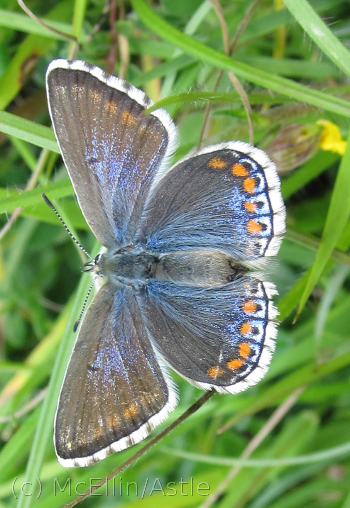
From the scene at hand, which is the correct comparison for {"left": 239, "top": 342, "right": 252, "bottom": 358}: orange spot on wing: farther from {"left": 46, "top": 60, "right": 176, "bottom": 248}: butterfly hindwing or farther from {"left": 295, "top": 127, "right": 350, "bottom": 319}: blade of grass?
{"left": 46, "top": 60, "right": 176, "bottom": 248}: butterfly hindwing

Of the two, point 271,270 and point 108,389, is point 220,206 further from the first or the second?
point 108,389

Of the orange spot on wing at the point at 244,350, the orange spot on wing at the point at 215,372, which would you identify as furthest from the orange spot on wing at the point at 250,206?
the orange spot on wing at the point at 215,372

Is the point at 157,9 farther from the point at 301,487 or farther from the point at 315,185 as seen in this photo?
the point at 301,487

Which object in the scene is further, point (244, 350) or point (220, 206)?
point (220, 206)

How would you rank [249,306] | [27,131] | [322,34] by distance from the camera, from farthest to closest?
[27,131] < [249,306] < [322,34]

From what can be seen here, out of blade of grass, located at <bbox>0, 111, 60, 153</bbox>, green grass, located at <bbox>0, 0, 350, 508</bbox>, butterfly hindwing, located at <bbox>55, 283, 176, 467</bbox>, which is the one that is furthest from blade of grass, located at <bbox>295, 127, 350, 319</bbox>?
blade of grass, located at <bbox>0, 111, 60, 153</bbox>

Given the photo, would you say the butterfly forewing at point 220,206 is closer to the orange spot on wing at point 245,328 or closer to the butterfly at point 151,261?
the butterfly at point 151,261

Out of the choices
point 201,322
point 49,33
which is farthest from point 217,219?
point 49,33

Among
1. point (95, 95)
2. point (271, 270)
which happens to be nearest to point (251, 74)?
point (95, 95)
